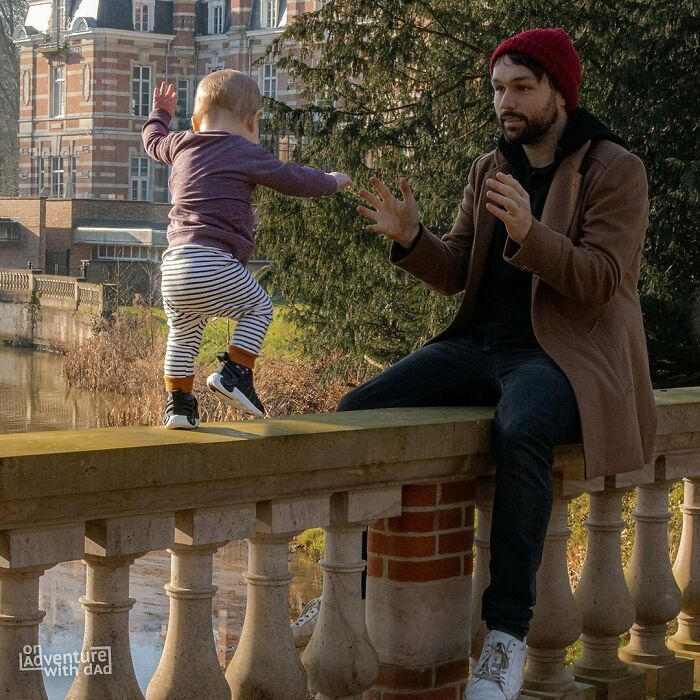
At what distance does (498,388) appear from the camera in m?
3.55

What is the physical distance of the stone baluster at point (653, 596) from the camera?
150 inches

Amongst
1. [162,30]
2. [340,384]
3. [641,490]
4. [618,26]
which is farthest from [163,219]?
[641,490]

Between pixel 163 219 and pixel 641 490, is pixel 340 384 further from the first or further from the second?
pixel 163 219

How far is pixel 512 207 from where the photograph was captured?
3.10m

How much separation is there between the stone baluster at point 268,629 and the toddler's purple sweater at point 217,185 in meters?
0.87

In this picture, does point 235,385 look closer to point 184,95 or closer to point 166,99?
point 166,99

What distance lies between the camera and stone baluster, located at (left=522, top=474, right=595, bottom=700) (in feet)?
11.3

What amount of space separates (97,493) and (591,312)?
1441 millimetres

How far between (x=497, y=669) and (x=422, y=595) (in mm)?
269

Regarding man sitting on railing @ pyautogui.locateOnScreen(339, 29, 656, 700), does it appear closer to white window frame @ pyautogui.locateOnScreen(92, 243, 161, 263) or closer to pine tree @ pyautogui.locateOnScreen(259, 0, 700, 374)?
pine tree @ pyautogui.locateOnScreen(259, 0, 700, 374)

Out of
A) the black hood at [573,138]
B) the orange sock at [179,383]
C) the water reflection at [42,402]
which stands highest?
the black hood at [573,138]

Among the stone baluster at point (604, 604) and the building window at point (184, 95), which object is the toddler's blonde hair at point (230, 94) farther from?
the building window at point (184, 95)

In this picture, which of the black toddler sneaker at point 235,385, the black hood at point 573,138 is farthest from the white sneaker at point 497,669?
the black hood at point 573,138

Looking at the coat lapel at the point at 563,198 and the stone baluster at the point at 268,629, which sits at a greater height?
the coat lapel at the point at 563,198
